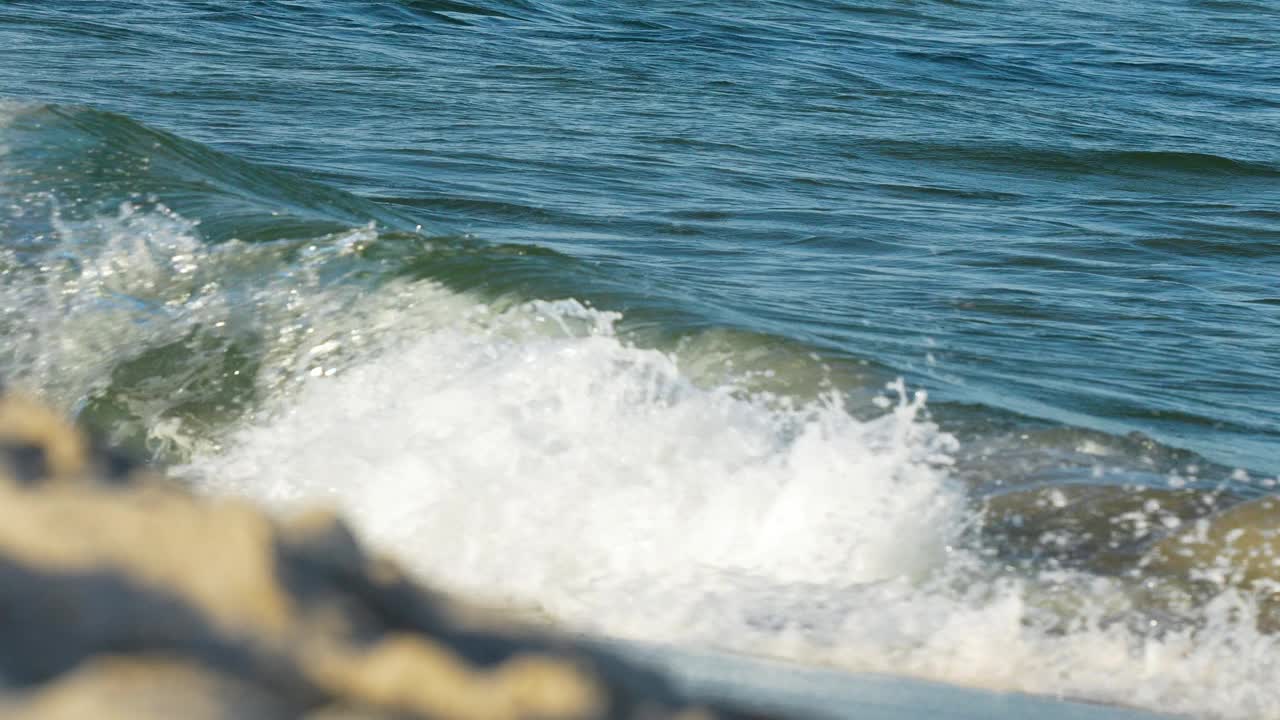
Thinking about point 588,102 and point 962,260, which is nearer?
point 962,260

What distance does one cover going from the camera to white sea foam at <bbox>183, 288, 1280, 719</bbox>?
3.76 meters

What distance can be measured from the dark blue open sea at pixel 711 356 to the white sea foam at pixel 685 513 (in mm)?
12

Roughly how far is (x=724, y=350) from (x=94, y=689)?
5.25 metres

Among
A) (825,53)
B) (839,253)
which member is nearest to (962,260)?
(839,253)

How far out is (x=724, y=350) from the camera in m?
5.75

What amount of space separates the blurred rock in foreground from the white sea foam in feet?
9.99

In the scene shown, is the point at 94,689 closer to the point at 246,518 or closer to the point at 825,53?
the point at 246,518

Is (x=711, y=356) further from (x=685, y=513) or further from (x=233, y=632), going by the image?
(x=233, y=632)

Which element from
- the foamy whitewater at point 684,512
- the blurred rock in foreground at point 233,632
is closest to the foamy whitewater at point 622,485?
the foamy whitewater at point 684,512

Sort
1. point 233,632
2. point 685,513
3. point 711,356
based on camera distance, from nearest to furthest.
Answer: point 233,632 < point 685,513 < point 711,356

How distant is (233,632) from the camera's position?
1.86 feet

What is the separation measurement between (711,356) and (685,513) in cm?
125

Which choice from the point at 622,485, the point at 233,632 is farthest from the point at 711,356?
the point at 233,632

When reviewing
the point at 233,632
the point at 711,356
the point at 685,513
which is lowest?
the point at 685,513
